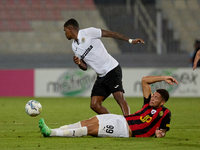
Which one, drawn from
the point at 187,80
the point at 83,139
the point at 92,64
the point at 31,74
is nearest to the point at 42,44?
the point at 31,74

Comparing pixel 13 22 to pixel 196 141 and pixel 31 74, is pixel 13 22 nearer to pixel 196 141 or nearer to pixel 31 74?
pixel 31 74

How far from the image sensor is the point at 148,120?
6.23 metres

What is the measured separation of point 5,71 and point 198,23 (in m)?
9.98

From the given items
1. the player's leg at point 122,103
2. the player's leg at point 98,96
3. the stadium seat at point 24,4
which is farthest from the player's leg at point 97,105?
the stadium seat at point 24,4

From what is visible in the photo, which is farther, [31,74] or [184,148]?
[31,74]

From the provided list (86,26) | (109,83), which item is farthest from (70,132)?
(86,26)

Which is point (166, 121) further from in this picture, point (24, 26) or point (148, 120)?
point (24, 26)

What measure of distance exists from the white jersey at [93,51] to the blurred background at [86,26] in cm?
1085

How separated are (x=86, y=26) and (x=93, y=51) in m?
12.5

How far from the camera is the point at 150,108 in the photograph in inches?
246

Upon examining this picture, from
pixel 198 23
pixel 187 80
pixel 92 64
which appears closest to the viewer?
pixel 92 64

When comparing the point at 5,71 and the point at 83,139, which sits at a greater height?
the point at 5,71

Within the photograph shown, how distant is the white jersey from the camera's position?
24.3 feet

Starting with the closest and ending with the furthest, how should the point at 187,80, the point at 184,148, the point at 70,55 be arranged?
1. the point at 184,148
2. the point at 187,80
3. the point at 70,55
